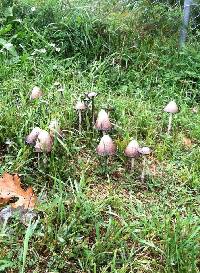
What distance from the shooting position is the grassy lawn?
252 centimetres

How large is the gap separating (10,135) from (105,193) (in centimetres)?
87

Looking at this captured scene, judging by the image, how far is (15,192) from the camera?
283 cm

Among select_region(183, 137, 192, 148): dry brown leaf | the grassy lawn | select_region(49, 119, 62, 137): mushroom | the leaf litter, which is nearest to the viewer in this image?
the grassy lawn

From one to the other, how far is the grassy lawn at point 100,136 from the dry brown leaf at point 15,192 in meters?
0.07

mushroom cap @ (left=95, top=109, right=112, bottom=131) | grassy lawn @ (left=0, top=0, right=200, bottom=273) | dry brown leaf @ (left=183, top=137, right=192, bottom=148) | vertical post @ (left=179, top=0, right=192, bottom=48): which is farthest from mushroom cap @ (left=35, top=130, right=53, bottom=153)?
vertical post @ (left=179, top=0, right=192, bottom=48)

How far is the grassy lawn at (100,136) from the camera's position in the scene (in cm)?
252

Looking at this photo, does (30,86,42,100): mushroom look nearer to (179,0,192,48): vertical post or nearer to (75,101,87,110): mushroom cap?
(75,101,87,110): mushroom cap

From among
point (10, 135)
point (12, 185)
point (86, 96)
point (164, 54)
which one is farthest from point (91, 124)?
point (164, 54)

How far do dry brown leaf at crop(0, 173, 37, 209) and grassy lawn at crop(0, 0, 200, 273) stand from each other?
7cm

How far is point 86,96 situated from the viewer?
3676 millimetres

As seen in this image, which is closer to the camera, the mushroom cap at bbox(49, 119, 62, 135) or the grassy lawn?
the grassy lawn

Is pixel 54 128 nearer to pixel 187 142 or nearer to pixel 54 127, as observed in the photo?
pixel 54 127

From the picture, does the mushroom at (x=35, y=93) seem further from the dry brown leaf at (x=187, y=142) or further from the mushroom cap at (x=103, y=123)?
the dry brown leaf at (x=187, y=142)

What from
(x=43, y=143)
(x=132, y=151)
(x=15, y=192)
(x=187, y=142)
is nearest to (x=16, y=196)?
(x=15, y=192)
